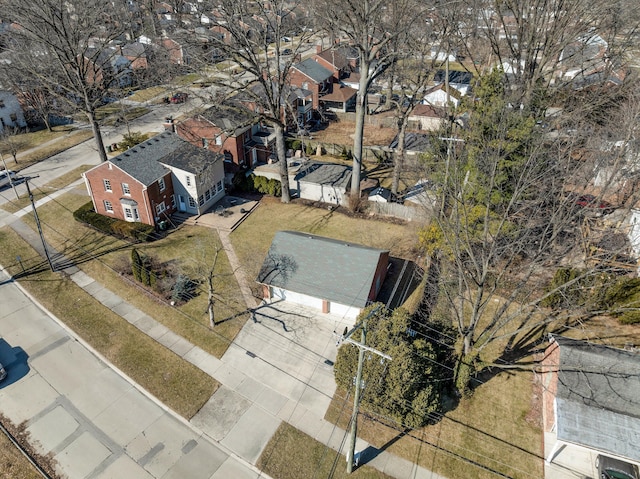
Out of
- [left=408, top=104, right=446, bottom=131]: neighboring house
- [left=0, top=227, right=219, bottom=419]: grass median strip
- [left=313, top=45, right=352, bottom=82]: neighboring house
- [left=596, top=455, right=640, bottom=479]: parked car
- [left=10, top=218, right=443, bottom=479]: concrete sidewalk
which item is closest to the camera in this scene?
[left=596, top=455, right=640, bottom=479]: parked car

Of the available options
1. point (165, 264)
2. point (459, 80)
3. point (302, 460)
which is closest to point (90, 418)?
point (302, 460)

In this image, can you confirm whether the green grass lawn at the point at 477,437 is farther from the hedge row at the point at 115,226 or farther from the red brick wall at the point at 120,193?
the red brick wall at the point at 120,193

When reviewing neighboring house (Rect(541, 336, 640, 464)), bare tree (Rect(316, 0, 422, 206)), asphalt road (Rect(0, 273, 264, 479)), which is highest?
bare tree (Rect(316, 0, 422, 206))

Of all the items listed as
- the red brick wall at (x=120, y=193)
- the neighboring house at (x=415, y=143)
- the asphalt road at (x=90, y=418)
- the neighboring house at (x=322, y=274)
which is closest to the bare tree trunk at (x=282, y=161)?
the red brick wall at (x=120, y=193)

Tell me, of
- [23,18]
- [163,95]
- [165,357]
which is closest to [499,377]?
[165,357]

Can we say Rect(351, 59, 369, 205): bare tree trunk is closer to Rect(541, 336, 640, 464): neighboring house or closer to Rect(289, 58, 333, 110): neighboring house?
Rect(541, 336, 640, 464): neighboring house

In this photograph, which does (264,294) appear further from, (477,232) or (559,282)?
(559,282)

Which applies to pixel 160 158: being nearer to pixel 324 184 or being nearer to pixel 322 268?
pixel 324 184

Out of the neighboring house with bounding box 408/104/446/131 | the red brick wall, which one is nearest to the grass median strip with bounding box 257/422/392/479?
the red brick wall
